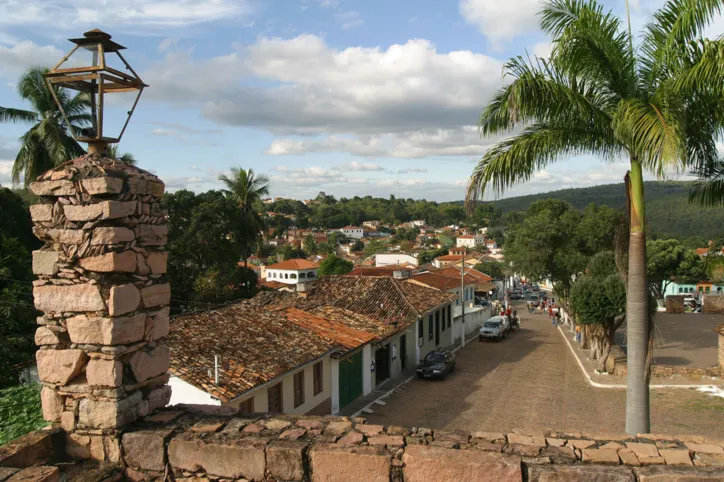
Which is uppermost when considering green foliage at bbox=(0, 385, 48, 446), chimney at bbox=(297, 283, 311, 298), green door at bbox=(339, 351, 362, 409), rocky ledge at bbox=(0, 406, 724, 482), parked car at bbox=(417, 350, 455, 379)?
rocky ledge at bbox=(0, 406, 724, 482)

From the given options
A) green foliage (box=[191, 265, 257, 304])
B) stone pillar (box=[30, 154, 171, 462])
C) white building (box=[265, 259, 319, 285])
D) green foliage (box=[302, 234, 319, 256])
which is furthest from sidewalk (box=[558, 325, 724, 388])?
green foliage (box=[302, 234, 319, 256])

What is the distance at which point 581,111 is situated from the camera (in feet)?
25.1

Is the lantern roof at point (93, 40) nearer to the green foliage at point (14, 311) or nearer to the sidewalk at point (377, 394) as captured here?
the green foliage at point (14, 311)

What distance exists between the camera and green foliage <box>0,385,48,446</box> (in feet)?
26.3

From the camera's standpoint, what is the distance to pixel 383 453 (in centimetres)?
403

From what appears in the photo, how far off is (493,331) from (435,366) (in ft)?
37.8

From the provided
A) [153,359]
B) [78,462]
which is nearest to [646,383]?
[153,359]

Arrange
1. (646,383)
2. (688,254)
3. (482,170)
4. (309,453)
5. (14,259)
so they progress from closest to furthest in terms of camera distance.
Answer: (309,453) < (646,383) < (482,170) < (14,259) < (688,254)

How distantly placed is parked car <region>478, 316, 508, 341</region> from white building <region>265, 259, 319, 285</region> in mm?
31125

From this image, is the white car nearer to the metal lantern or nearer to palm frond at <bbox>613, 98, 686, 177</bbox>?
palm frond at <bbox>613, 98, 686, 177</bbox>

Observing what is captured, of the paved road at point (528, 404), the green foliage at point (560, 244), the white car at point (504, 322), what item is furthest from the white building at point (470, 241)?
the paved road at point (528, 404)

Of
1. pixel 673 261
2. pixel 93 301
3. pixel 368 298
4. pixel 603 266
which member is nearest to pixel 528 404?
pixel 368 298

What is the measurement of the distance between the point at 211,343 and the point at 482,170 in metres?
9.29

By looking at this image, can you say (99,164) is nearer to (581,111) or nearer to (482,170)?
(482,170)
